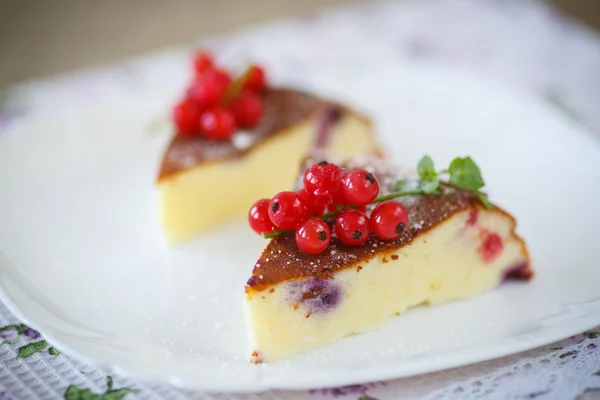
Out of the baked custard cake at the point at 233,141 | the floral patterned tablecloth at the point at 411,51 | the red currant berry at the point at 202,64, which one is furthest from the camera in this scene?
the floral patterned tablecloth at the point at 411,51

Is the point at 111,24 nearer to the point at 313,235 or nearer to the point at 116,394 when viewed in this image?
the point at 313,235

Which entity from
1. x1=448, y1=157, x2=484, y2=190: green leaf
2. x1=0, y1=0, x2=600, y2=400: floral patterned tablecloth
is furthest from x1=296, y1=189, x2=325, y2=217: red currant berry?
x1=0, y1=0, x2=600, y2=400: floral patterned tablecloth

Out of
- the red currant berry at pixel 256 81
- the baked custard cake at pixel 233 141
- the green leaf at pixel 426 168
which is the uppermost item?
the red currant berry at pixel 256 81

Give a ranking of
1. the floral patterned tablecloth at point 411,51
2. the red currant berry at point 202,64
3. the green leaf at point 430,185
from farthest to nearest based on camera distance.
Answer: the floral patterned tablecloth at point 411,51 → the red currant berry at point 202,64 → the green leaf at point 430,185

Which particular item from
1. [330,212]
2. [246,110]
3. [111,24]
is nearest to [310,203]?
[330,212]

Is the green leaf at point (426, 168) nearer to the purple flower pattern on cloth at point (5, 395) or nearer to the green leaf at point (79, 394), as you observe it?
the green leaf at point (79, 394)

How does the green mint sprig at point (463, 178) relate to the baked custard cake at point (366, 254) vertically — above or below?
above

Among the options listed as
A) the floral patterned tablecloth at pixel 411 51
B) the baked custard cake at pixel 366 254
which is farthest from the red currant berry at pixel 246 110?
the baked custard cake at pixel 366 254
